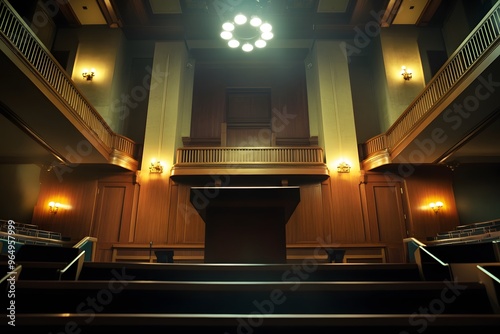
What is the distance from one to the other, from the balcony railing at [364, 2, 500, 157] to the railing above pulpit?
185cm

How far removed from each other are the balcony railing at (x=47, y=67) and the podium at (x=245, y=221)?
4628mm

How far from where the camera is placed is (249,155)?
9.70m

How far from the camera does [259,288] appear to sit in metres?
2.00

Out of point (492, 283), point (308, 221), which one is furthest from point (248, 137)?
point (492, 283)

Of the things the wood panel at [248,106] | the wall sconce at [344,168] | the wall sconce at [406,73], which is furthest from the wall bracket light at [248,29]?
the wall sconce at [406,73]

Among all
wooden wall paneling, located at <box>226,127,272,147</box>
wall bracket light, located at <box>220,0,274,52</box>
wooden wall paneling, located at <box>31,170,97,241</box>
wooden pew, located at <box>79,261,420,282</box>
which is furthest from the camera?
wooden wall paneling, located at <box>226,127,272,147</box>

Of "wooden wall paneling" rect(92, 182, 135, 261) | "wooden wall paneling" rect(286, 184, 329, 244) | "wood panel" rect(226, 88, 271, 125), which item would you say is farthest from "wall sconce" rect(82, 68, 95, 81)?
"wooden wall paneling" rect(286, 184, 329, 244)

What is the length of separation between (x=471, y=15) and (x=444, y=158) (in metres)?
4.33

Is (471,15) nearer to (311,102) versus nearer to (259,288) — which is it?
(311,102)

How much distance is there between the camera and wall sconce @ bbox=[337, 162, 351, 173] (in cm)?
946

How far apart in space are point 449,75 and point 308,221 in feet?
16.2

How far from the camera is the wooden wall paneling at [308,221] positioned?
8922 mm

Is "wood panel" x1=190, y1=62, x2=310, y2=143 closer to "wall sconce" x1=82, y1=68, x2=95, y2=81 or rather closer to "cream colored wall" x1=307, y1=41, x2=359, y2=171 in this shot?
"cream colored wall" x1=307, y1=41, x2=359, y2=171
